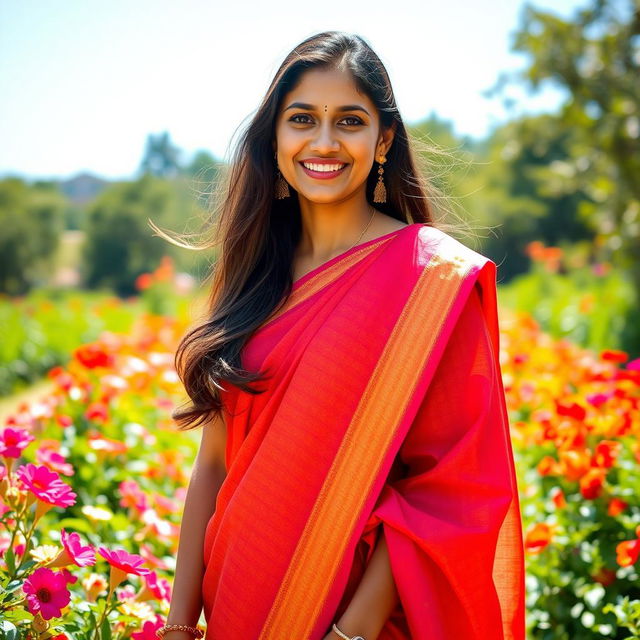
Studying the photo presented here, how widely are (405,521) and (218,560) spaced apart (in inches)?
20.3

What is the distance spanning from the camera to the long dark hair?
1.96 meters

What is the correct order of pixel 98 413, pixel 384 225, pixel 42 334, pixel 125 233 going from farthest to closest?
pixel 125 233, pixel 42 334, pixel 98 413, pixel 384 225

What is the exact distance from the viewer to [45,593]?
1.65m

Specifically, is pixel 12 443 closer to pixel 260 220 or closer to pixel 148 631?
pixel 148 631

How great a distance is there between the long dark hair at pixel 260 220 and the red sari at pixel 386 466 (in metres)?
0.16

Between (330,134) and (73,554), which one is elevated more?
(330,134)

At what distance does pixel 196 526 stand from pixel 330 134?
1.03 m

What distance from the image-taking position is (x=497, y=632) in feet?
5.52

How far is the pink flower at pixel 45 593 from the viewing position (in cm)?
164

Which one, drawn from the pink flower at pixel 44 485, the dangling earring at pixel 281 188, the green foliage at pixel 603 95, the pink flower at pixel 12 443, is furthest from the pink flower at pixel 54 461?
the green foliage at pixel 603 95

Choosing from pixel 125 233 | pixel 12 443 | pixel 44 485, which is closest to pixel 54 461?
pixel 12 443

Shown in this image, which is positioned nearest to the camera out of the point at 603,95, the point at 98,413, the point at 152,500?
the point at 152,500

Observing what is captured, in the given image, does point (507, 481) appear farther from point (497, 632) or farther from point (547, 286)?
point (547, 286)

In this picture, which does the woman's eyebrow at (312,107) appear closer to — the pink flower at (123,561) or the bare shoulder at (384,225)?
the bare shoulder at (384,225)
